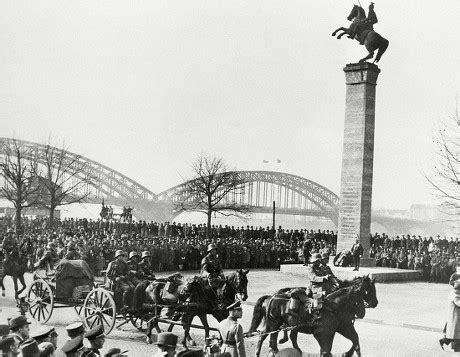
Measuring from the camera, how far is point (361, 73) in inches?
868

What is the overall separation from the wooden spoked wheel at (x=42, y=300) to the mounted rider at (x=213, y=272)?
118 inches

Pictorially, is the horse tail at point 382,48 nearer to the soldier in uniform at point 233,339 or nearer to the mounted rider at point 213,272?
the mounted rider at point 213,272

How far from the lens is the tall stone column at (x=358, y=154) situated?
22.2 meters

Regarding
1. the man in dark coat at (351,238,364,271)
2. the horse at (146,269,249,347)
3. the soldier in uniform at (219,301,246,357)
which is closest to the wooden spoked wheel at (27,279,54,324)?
the horse at (146,269,249,347)

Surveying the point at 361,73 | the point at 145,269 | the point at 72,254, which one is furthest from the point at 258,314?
the point at 361,73

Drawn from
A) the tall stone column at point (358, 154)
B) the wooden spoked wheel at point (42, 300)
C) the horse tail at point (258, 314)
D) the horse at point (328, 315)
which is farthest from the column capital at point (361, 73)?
the wooden spoked wheel at point (42, 300)

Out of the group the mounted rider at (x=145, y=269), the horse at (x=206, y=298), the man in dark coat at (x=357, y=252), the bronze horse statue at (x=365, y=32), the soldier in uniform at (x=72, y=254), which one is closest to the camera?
the horse at (x=206, y=298)

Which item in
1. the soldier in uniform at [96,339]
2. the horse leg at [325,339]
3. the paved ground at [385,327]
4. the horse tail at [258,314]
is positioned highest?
the soldier in uniform at [96,339]

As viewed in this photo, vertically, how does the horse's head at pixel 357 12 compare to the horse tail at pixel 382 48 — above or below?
above

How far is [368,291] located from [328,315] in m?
0.80

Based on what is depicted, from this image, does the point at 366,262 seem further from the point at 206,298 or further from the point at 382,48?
the point at 206,298

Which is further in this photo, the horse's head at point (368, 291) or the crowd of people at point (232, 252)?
the crowd of people at point (232, 252)

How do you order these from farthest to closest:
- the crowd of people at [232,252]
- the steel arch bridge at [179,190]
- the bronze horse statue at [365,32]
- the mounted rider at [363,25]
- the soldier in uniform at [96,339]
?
1. the steel arch bridge at [179,190]
2. the mounted rider at [363,25]
3. the bronze horse statue at [365,32]
4. the crowd of people at [232,252]
5. the soldier in uniform at [96,339]

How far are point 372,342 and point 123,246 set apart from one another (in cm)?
1377
